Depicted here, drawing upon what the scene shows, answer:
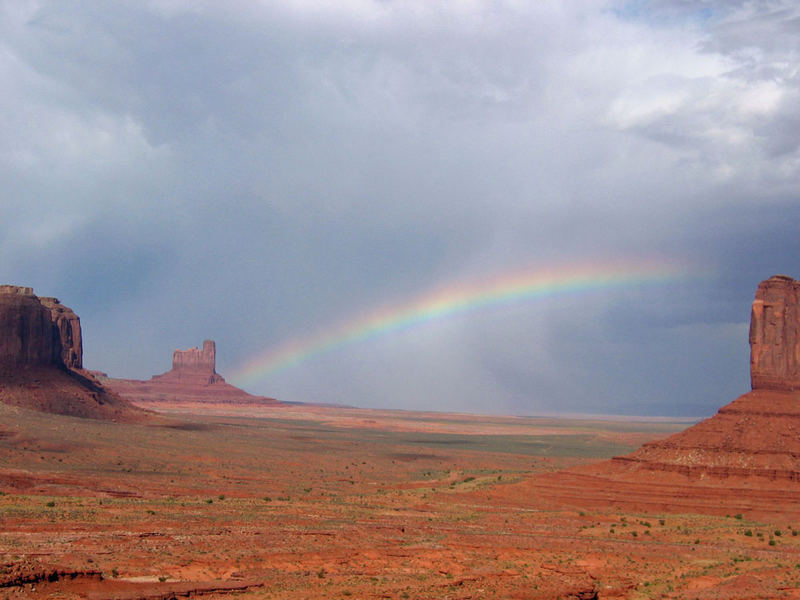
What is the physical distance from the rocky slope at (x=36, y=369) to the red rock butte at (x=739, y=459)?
195ft

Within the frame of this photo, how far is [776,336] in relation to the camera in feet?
176

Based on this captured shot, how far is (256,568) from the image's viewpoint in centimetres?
2827

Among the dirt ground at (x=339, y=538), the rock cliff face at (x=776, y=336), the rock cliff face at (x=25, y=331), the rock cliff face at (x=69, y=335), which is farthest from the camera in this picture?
→ the rock cliff face at (x=69, y=335)

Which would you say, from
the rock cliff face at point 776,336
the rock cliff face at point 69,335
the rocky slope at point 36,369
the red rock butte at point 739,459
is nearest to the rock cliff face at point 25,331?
the rocky slope at point 36,369

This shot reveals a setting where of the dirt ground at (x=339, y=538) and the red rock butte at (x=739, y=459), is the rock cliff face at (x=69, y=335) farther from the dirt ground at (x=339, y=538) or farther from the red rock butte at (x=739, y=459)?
the red rock butte at (x=739, y=459)

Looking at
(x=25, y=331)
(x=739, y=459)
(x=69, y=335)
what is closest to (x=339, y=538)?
(x=739, y=459)

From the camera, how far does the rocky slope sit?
91812mm

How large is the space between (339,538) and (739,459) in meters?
25.9

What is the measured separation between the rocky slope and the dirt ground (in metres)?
25.4

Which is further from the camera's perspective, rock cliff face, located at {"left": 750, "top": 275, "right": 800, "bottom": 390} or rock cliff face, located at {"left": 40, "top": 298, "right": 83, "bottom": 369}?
rock cliff face, located at {"left": 40, "top": 298, "right": 83, "bottom": 369}

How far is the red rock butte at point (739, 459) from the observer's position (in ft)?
154

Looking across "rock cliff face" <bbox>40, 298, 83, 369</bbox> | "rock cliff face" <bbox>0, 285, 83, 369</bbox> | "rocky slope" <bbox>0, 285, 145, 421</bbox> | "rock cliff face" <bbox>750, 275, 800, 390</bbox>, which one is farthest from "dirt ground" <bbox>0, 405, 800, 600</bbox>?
"rock cliff face" <bbox>40, 298, 83, 369</bbox>

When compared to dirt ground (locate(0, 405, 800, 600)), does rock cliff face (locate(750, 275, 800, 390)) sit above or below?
above

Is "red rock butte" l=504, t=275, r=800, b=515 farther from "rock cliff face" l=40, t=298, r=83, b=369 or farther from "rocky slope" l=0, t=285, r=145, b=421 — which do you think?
"rock cliff face" l=40, t=298, r=83, b=369
